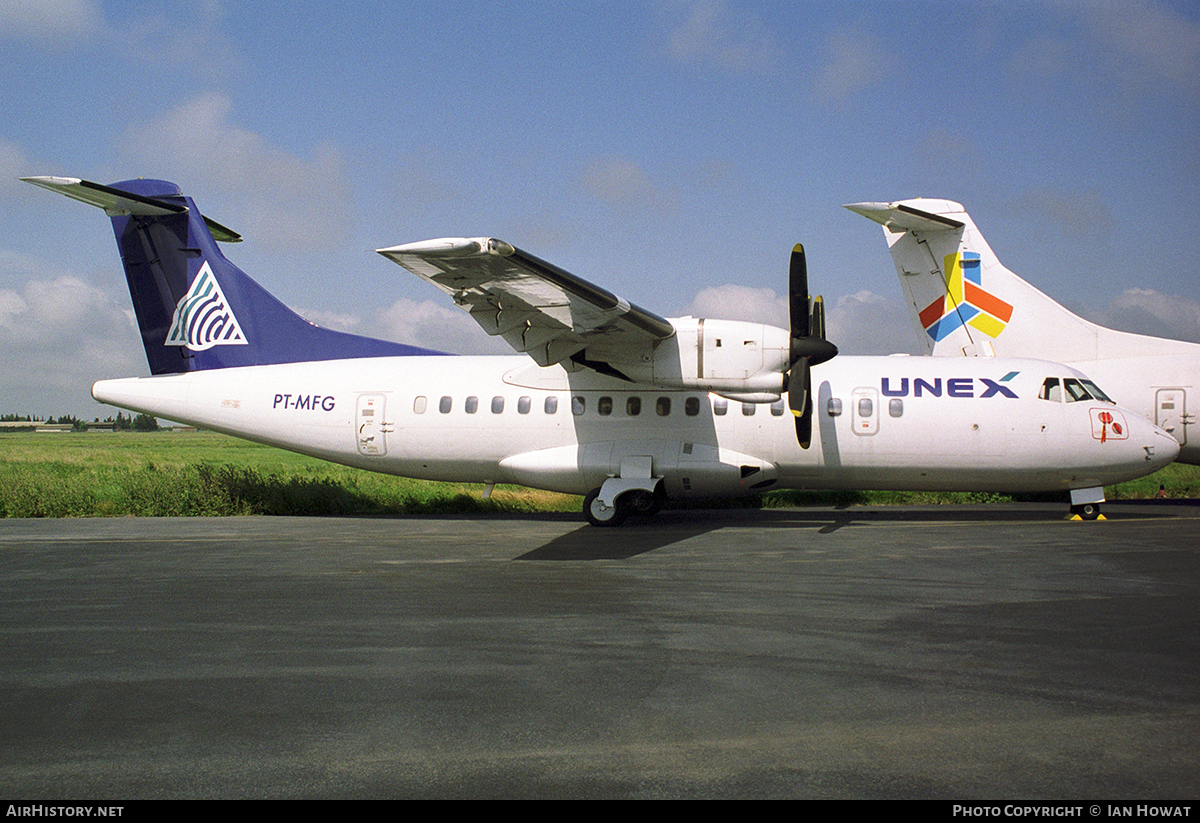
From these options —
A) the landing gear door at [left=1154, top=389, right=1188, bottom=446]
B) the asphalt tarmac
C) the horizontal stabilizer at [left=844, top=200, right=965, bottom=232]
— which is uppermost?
the horizontal stabilizer at [left=844, top=200, right=965, bottom=232]

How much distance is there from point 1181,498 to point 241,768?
77.1 feet

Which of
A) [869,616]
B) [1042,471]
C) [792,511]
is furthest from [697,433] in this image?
[869,616]

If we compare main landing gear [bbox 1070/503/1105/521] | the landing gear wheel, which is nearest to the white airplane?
main landing gear [bbox 1070/503/1105/521]

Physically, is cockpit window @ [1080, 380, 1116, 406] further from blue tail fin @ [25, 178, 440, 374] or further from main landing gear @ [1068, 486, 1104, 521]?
blue tail fin @ [25, 178, 440, 374]

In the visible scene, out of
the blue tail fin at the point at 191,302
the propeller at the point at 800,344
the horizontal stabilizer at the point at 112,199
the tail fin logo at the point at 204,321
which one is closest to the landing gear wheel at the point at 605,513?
the propeller at the point at 800,344

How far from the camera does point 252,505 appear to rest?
18547mm

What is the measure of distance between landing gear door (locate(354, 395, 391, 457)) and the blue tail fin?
1.98m

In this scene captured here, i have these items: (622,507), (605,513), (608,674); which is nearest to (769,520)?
(622,507)

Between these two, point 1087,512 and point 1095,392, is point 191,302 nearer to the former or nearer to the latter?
point 1095,392

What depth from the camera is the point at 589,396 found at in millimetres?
15438

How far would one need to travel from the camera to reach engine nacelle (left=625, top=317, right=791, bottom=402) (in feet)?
43.5

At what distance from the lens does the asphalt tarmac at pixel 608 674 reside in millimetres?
3936

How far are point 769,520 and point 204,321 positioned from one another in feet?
40.6

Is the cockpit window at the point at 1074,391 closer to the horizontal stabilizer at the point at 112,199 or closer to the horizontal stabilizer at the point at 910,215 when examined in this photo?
the horizontal stabilizer at the point at 910,215
